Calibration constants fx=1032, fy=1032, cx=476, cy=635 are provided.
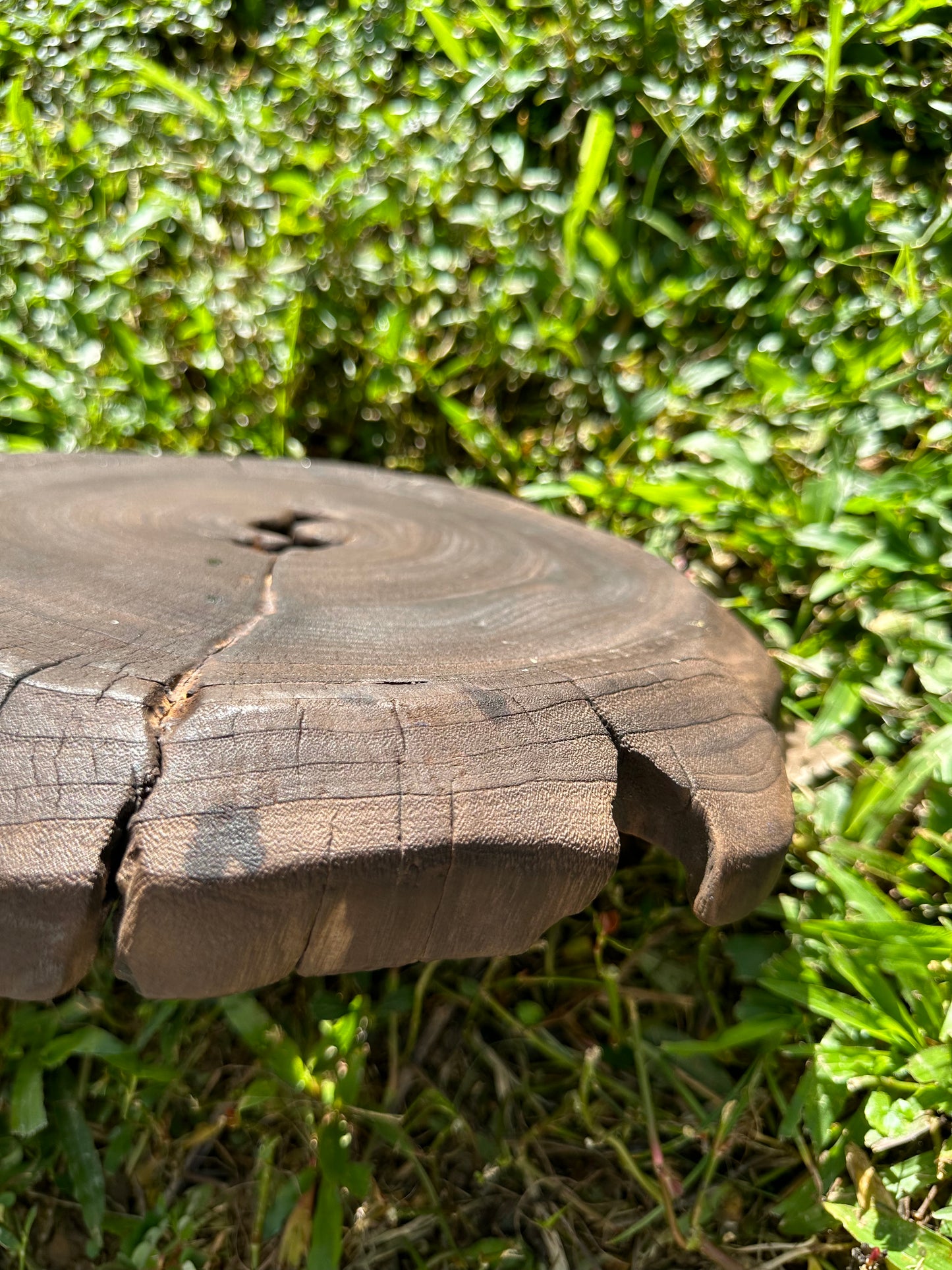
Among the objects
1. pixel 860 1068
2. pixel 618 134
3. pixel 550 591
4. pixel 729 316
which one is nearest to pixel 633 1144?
pixel 860 1068

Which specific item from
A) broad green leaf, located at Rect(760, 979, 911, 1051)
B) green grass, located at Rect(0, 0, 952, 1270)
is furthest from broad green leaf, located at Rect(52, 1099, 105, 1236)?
broad green leaf, located at Rect(760, 979, 911, 1051)

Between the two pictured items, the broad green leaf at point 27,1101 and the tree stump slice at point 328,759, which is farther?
the broad green leaf at point 27,1101

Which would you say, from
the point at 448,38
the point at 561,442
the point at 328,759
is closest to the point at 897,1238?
the point at 328,759

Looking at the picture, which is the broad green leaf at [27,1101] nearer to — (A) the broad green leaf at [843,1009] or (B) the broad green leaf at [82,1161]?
(B) the broad green leaf at [82,1161]

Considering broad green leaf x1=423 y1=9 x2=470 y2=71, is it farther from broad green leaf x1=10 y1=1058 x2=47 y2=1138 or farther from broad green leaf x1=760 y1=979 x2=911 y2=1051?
broad green leaf x1=10 y1=1058 x2=47 y2=1138

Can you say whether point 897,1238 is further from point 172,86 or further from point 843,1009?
point 172,86

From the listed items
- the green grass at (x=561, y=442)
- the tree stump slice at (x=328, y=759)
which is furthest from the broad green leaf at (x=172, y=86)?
the tree stump slice at (x=328, y=759)

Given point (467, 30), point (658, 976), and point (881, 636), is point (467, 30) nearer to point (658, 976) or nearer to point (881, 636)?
point (881, 636)
